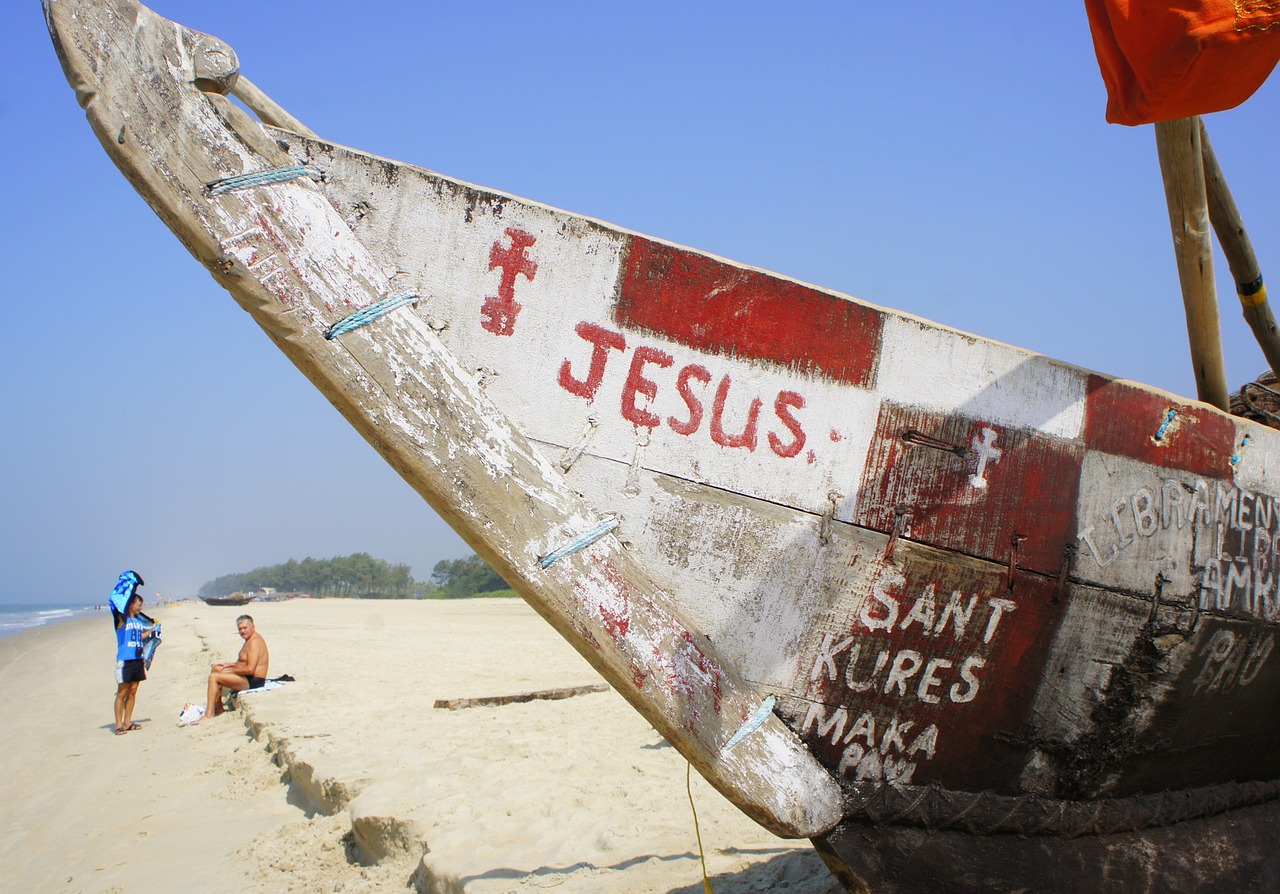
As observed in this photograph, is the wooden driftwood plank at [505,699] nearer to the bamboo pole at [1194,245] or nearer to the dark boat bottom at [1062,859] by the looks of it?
the dark boat bottom at [1062,859]

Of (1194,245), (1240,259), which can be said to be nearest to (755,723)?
(1194,245)

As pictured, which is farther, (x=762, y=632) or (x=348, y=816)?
(x=348, y=816)

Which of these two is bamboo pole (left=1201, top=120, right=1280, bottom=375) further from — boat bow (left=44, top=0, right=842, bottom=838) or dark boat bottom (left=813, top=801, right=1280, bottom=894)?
boat bow (left=44, top=0, right=842, bottom=838)

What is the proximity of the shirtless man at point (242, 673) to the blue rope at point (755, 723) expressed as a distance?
6835mm

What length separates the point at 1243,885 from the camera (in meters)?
2.61

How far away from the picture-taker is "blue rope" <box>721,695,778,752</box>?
2.04 meters

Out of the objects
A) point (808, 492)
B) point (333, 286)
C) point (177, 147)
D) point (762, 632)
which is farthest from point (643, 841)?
point (177, 147)

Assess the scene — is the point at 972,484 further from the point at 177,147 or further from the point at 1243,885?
the point at 177,147

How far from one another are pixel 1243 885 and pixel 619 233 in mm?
2654

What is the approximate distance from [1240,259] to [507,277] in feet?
10.2

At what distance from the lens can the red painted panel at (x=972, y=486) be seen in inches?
90.9

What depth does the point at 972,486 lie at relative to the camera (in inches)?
93.7

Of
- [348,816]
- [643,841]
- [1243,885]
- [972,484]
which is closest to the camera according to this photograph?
[972,484]

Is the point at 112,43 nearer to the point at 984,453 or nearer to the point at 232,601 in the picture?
the point at 984,453
